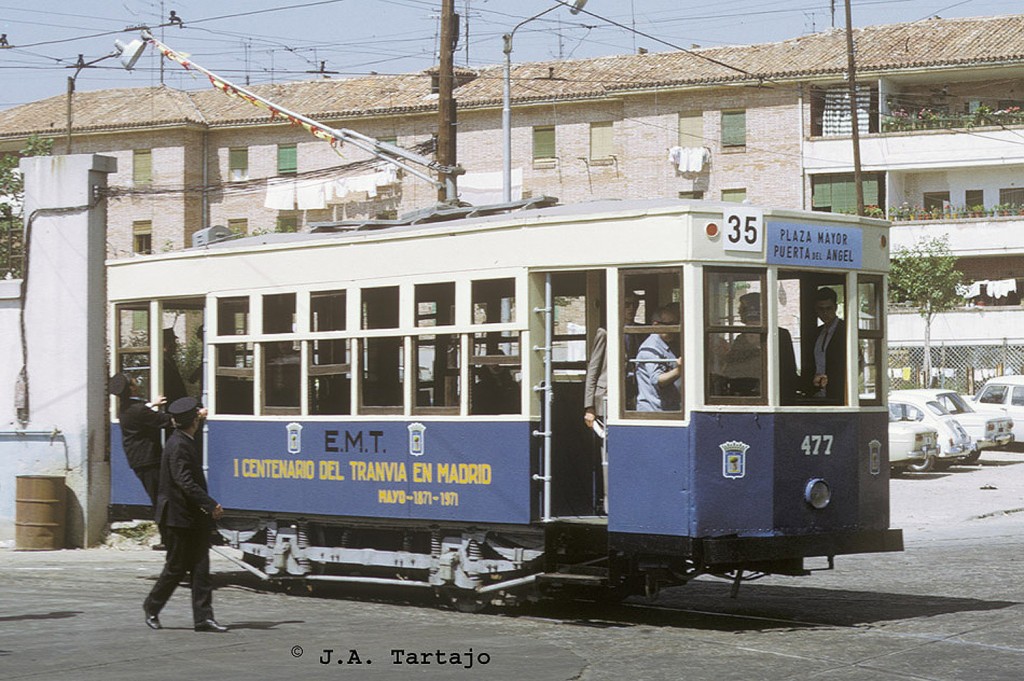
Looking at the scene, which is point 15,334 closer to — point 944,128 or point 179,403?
point 179,403

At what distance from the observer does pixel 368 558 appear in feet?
48.9

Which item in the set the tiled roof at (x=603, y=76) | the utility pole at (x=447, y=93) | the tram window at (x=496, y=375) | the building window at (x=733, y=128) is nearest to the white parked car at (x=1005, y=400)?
the utility pole at (x=447, y=93)

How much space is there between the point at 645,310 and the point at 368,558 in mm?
3532

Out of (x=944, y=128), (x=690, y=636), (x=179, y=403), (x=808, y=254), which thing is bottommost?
(x=690, y=636)

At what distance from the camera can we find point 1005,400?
39.9 meters

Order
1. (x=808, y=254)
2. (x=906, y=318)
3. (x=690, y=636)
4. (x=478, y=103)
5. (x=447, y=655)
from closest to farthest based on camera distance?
(x=447, y=655), (x=690, y=636), (x=808, y=254), (x=906, y=318), (x=478, y=103)

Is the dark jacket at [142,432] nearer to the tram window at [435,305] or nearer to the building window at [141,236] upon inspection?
the tram window at [435,305]

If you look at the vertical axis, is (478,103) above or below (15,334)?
above

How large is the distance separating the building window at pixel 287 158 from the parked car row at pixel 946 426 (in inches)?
1346

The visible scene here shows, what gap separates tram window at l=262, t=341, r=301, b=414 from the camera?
1546 cm

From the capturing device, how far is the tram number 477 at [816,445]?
13031 mm

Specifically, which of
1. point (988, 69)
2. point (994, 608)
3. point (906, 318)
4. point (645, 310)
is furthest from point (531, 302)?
point (988, 69)

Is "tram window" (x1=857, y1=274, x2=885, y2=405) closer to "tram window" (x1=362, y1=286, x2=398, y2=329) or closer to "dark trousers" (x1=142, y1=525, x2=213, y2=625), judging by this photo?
"tram window" (x1=362, y1=286, x2=398, y2=329)

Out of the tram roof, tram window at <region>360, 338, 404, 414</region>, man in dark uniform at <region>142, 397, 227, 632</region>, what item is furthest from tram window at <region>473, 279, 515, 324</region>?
man in dark uniform at <region>142, 397, 227, 632</region>
